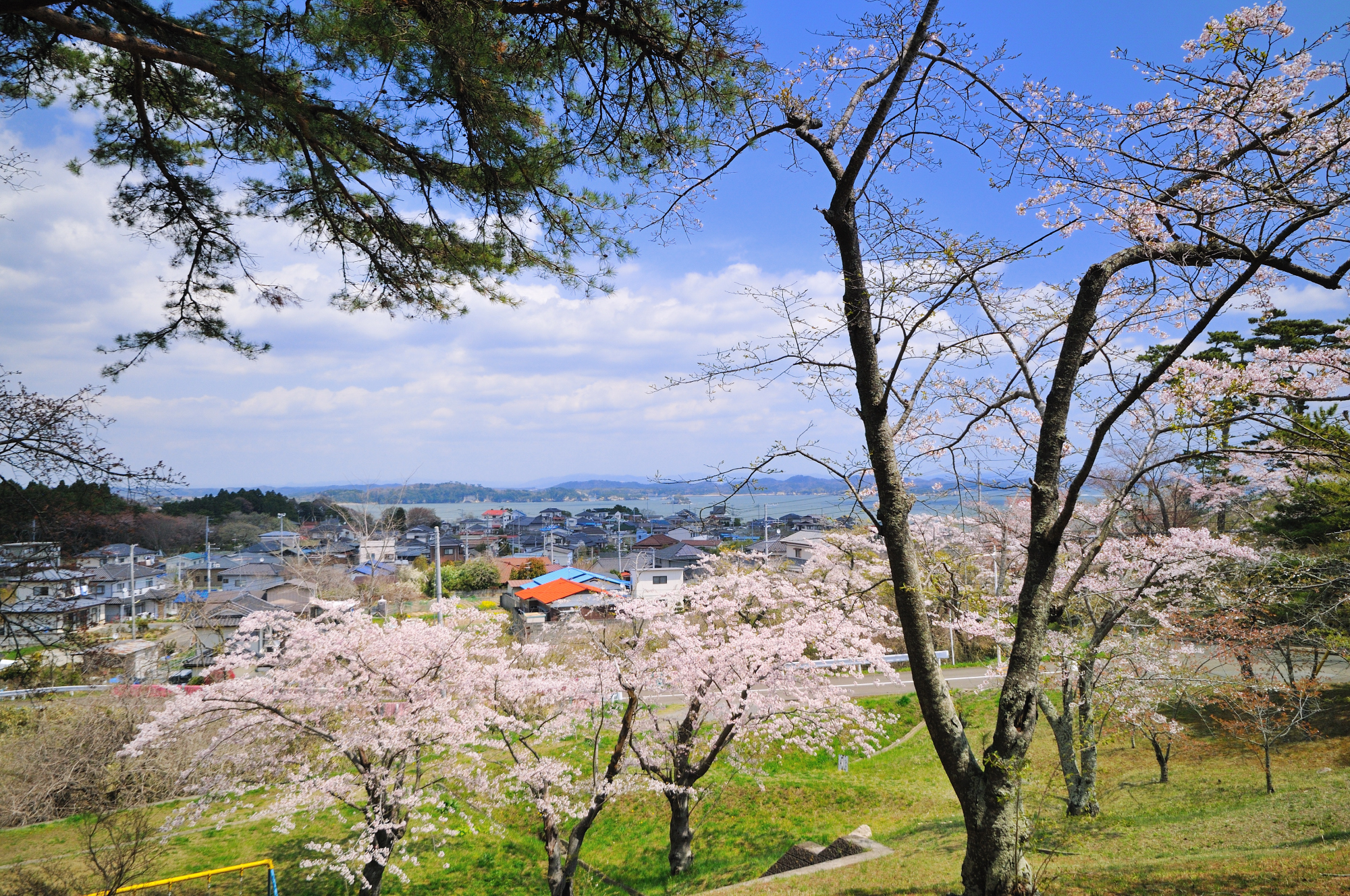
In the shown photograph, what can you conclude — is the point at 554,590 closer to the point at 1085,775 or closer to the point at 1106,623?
the point at 1085,775

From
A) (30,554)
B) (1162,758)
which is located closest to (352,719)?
(30,554)

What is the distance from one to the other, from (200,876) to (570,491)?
4841 inches

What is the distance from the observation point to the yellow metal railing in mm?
6330

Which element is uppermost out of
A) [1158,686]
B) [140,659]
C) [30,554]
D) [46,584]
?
[30,554]

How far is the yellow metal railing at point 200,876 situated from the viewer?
20.8 ft

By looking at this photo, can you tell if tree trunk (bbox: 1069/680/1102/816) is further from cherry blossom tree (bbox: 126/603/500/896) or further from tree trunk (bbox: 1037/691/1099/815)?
cherry blossom tree (bbox: 126/603/500/896)

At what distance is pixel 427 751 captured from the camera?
10172 millimetres

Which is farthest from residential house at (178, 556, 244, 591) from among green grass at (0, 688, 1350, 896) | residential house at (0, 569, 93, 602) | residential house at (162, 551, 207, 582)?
residential house at (0, 569, 93, 602)

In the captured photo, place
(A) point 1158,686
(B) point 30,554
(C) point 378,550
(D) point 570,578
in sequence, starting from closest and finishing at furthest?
(B) point 30,554
(A) point 1158,686
(D) point 570,578
(C) point 378,550

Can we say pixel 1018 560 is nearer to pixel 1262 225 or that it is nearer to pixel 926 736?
→ pixel 926 736

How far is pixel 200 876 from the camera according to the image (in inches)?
293

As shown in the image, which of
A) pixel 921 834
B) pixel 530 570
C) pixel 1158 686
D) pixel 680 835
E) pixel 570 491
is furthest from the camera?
pixel 570 491

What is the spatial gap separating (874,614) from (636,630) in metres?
4.75

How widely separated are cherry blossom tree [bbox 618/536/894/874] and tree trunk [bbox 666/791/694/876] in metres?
0.01
